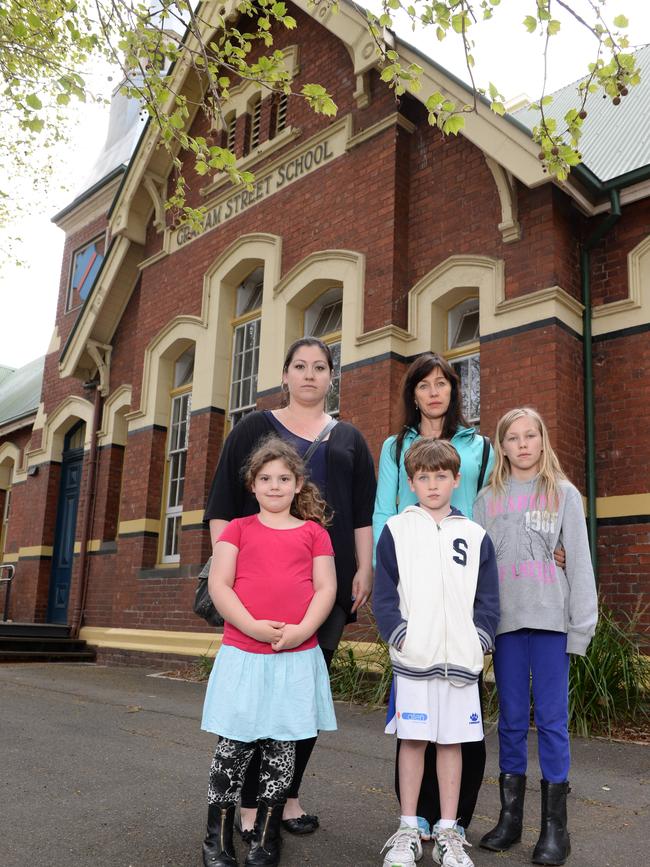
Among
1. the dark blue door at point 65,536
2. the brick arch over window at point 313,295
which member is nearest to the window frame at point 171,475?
the brick arch over window at point 313,295

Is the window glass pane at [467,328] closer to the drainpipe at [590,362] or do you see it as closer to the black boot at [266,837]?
the drainpipe at [590,362]

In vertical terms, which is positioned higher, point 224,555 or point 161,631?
point 224,555

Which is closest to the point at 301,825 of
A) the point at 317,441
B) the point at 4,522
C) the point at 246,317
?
the point at 317,441

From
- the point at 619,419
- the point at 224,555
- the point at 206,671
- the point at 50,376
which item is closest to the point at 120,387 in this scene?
A: the point at 50,376

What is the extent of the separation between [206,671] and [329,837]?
6.09 meters

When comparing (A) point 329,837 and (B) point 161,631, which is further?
(B) point 161,631

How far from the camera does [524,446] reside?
3.38 metres

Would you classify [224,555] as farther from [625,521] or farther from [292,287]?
[292,287]

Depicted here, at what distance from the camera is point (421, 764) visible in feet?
9.72

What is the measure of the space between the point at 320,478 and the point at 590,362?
4863mm

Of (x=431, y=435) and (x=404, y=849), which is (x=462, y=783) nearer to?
(x=404, y=849)

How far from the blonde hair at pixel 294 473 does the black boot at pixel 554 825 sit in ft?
4.41

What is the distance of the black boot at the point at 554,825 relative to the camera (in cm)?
300

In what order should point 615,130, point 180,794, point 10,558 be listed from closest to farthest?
Result: 1. point 180,794
2. point 615,130
3. point 10,558
